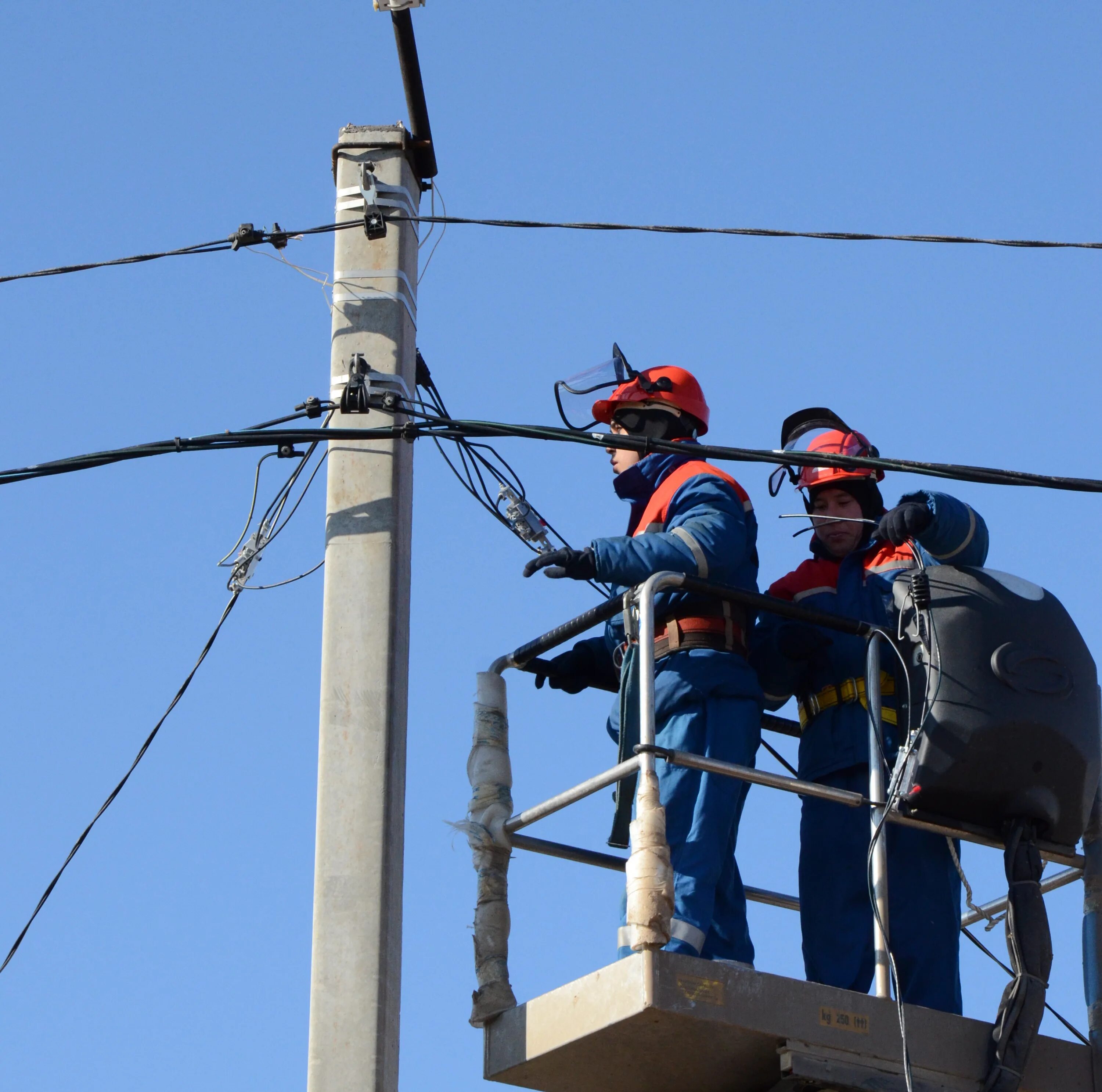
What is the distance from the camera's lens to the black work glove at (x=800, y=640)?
7.55 m

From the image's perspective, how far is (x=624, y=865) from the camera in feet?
24.6

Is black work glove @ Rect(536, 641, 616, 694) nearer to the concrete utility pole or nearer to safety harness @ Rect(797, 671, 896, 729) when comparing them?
safety harness @ Rect(797, 671, 896, 729)

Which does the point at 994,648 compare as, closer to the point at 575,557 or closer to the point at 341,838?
the point at 575,557

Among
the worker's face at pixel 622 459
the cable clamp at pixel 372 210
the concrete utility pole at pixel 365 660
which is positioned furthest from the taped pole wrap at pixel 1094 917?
the cable clamp at pixel 372 210

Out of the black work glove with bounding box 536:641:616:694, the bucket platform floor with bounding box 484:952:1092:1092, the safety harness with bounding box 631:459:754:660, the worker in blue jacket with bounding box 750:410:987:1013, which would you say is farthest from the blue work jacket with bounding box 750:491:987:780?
the bucket platform floor with bounding box 484:952:1092:1092

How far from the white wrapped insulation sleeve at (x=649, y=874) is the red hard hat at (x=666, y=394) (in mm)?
2122

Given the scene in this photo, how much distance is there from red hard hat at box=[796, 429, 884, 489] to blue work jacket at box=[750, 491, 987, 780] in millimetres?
260

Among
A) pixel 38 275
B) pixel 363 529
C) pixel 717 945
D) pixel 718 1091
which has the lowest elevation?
pixel 718 1091

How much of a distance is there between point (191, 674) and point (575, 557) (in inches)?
72.6

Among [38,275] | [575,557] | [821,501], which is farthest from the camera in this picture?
[38,275]

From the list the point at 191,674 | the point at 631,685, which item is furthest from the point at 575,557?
the point at 191,674

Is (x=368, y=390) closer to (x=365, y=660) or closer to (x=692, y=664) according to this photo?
(x=365, y=660)

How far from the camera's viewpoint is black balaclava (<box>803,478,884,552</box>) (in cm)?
806

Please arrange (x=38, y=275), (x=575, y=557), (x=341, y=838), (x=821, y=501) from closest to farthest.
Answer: (x=341, y=838) → (x=575, y=557) → (x=821, y=501) → (x=38, y=275)
